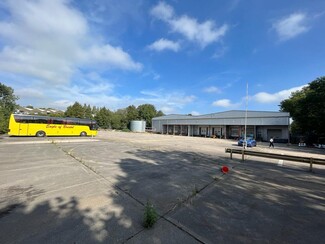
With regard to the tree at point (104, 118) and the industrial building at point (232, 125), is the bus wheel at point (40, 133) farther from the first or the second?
the tree at point (104, 118)

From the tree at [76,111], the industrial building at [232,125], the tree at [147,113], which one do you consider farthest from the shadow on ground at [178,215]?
the tree at [76,111]

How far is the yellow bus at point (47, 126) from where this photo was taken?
23.3 m

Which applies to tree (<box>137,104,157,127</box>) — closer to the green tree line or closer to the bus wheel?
the green tree line

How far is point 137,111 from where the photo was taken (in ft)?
263

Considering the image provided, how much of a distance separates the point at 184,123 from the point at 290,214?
48061 mm

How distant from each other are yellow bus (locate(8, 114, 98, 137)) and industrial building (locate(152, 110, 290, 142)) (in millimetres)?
26741

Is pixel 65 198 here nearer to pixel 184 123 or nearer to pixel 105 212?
pixel 105 212

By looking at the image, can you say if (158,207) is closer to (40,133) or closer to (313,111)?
(40,133)

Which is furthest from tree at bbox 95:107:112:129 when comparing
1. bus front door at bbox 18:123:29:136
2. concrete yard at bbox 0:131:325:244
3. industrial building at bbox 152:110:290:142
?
concrete yard at bbox 0:131:325:244

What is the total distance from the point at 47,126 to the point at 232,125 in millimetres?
39077

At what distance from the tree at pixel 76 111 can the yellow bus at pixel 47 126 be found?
45.3 metres

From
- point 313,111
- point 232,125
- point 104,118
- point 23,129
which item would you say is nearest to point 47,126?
point 23,129

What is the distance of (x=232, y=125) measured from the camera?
4381 centimetres

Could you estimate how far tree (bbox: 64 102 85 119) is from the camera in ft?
232
